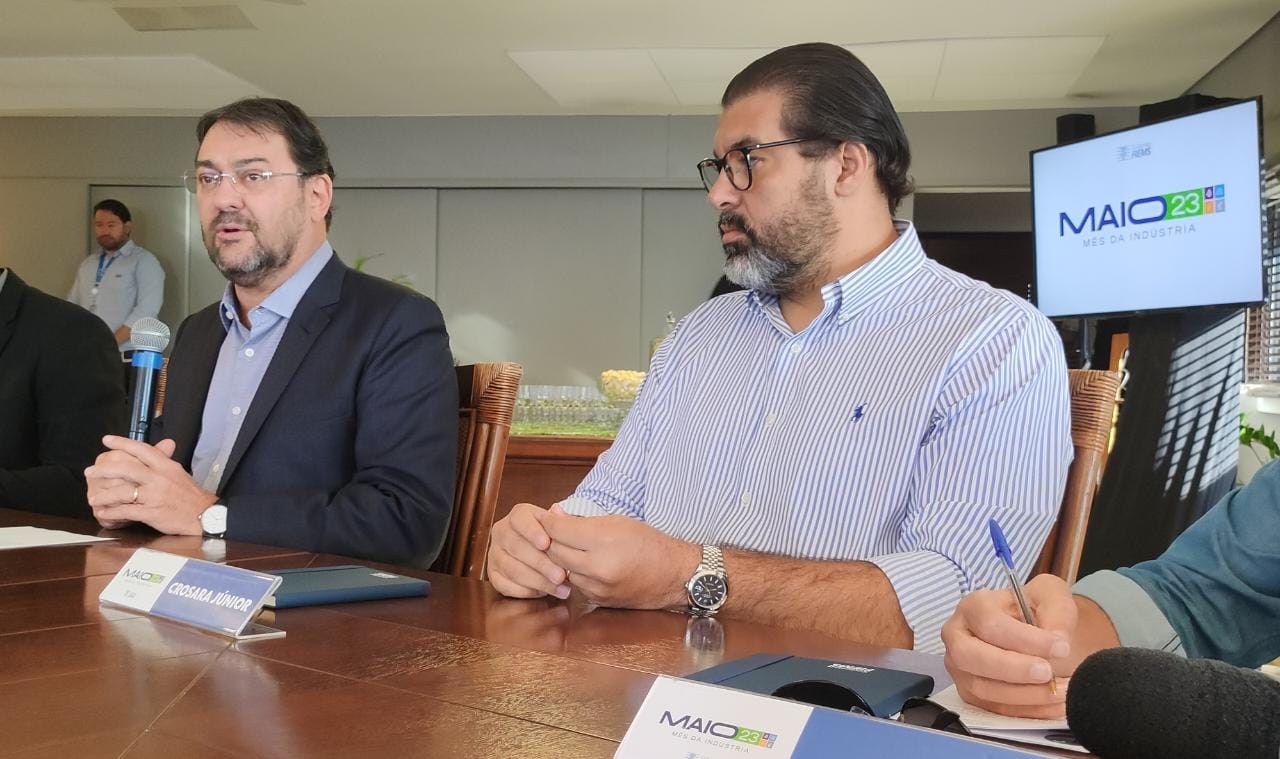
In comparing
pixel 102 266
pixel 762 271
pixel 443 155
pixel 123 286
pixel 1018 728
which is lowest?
pixel 1018 728

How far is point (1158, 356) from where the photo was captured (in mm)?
3287

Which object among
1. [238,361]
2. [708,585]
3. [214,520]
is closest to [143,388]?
[214,520]

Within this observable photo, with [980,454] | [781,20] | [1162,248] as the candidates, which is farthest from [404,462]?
[781,20]

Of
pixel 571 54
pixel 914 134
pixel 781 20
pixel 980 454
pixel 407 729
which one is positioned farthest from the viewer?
pixel 914 134

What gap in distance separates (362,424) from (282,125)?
613 millimetres

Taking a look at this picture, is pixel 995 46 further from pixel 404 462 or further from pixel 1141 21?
pixel 404 462

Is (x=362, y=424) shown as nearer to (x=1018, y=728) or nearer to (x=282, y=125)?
(x=282, y=125)

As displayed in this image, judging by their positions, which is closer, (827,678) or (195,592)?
(827,678)

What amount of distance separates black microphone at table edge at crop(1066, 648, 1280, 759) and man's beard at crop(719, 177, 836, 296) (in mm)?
1096

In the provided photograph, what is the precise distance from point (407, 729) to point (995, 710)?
1.16 feet

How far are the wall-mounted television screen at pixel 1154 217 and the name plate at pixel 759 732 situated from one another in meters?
2.82

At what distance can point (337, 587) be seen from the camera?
3.15 feet

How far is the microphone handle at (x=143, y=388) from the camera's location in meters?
A: 1.39

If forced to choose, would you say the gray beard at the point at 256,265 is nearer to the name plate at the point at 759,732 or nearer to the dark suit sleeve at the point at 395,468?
the dark suit sleeve at the point at 395,468
